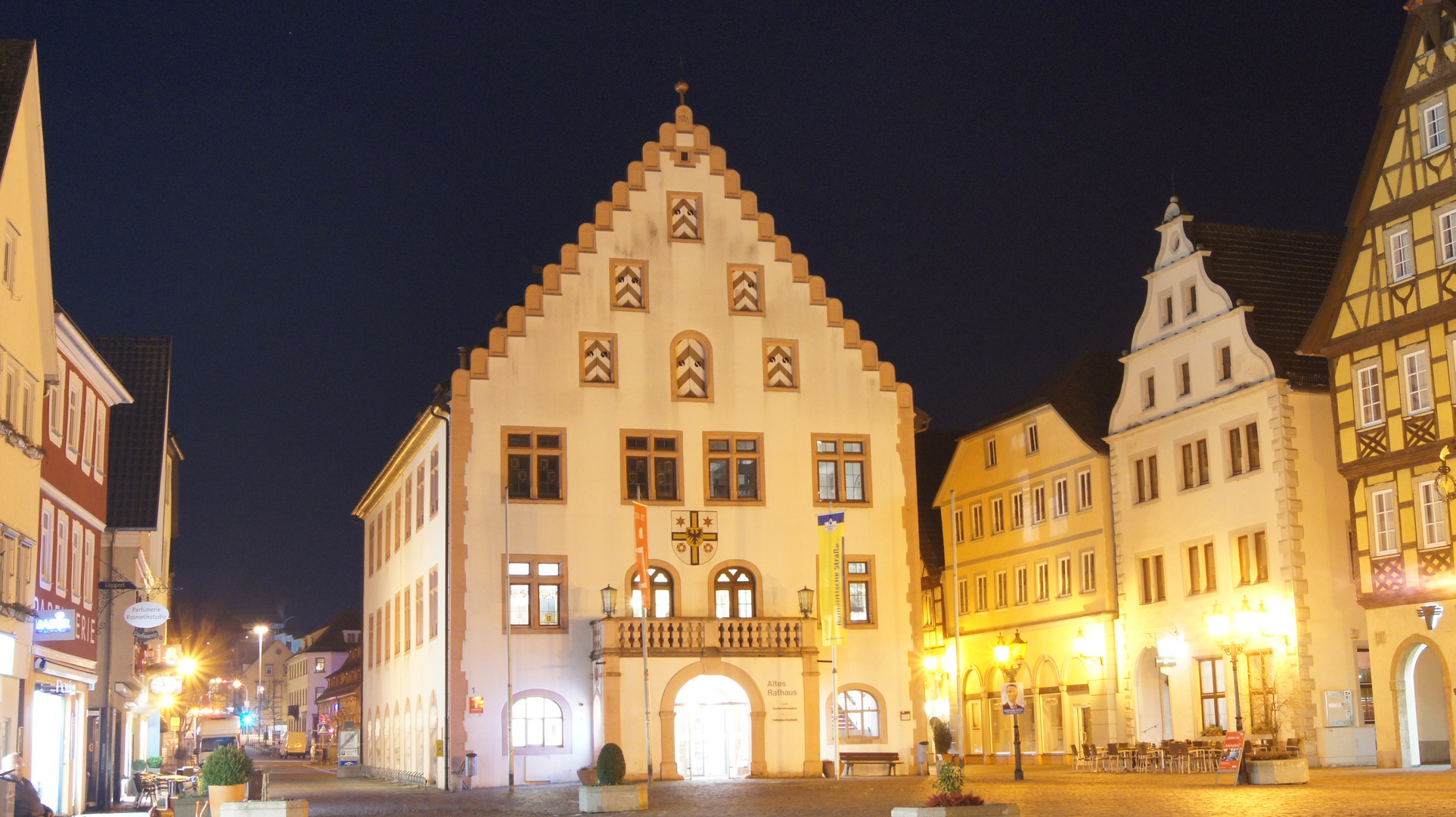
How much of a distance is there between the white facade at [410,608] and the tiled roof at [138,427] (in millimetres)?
8024

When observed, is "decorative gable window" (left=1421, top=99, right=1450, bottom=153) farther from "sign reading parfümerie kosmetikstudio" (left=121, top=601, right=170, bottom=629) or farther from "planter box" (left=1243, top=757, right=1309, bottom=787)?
"sign reading parfümerie kosmetikstudio" (left=121, top=601, right=170, bottom=629)

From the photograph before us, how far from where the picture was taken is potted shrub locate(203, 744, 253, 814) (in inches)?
1030

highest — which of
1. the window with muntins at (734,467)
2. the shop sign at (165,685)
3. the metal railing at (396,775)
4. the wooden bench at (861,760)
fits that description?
the window with muntins at (734,467)

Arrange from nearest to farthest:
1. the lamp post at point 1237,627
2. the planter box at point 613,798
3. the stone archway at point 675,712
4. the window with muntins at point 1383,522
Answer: the planter box at point 613,798 → the window with muntins at point 1383,522 → the stone archway at point 675,712 → the lamp post at point 1237,627

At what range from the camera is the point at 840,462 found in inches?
2028

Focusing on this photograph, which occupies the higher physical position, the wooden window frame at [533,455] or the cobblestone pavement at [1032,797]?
the wooden window frame at [533,455]

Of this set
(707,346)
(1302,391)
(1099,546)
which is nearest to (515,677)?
(707,346)

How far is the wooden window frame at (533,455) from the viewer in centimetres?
4856

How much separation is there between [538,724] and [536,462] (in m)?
7.62

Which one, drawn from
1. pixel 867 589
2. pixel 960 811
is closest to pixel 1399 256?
pixel 867 589

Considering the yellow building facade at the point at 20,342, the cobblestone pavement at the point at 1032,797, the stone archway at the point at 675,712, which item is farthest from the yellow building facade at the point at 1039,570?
the yellow building facade at the point at 20,342

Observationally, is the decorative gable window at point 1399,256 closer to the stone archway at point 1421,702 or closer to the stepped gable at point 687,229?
the stone archway at point 1421,702

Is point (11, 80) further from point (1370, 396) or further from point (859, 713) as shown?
point (1370, 396)

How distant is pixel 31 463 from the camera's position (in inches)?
1229
